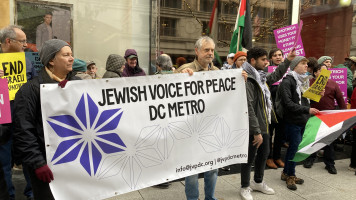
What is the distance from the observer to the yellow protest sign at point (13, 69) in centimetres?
304

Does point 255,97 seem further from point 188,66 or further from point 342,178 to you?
point 342,178

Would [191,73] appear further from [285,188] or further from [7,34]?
[285,188]

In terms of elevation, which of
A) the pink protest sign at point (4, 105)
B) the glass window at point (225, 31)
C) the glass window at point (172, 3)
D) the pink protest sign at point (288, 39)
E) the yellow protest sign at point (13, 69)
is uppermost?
the glass window at point (172, 3)

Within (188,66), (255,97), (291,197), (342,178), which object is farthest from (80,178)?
(342,178)

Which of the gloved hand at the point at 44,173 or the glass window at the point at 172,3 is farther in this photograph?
the glass window at the point at 172,3

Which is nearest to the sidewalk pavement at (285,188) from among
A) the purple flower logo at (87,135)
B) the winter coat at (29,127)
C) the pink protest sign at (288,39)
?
the purple flower logo at (87,135)

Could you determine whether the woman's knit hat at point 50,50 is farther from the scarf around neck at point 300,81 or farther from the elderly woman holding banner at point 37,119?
the scarf around neck at point 300,81

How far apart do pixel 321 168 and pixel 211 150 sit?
3078mm

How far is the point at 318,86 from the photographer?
163 inches

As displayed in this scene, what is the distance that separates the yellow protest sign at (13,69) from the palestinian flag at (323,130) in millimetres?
2899

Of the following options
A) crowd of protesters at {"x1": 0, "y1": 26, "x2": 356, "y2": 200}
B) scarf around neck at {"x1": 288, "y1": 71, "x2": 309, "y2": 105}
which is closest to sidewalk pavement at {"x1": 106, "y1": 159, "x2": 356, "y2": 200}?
crowd of protesters at {"x1": 0, "y1": 26, "x2": 356, "y2": 200}

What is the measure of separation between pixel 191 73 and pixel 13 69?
176 centimetres

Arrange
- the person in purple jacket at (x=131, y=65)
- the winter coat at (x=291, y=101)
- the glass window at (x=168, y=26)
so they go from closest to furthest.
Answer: the winter coat at (x=291, y=101)
the person in purple jacket at (x=131, y=65)
the glass window at (x=168, y=26)

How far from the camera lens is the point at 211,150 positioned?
125 inches
